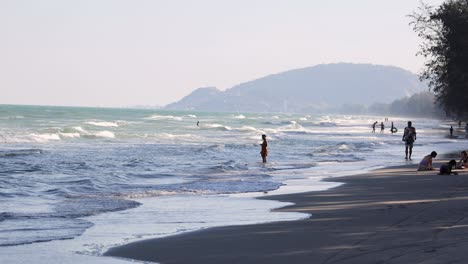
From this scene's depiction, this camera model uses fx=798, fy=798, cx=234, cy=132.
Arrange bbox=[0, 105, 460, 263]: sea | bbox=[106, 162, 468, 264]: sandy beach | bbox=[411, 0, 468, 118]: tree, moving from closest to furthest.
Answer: bbox=[106, 162, 468, 264]: sandy beach → bbox=[0, 105, 460, 263]: sea → bbox=[411, 0, 468, 118]: tree

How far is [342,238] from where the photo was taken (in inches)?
443

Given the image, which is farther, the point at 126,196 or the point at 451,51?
the point at 451,51

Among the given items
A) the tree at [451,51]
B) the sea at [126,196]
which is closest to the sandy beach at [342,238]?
the sea at [126,196]

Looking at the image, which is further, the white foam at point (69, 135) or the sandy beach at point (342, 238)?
the white foam at point (69, 135)

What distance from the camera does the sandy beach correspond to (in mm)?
9805

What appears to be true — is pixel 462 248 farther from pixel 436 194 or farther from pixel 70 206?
pixel 70 206

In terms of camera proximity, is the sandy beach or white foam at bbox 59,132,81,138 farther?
white foam at bbox 59,132,81,138

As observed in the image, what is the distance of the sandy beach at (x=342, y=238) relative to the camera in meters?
9.80

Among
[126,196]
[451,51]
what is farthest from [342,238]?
[451,51]

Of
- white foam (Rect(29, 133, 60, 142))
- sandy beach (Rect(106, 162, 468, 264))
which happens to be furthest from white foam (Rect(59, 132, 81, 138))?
sandy beach (Rect(106, 162, 468, 264))

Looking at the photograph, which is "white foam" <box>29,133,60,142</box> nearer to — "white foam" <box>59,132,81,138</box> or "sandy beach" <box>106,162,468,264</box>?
"white foam" <box>59,132,81,138</box>

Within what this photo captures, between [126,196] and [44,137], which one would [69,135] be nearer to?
[44,137]

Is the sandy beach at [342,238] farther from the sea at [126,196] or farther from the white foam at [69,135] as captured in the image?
the white foam at [69,135]

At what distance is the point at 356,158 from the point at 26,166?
1565cm
